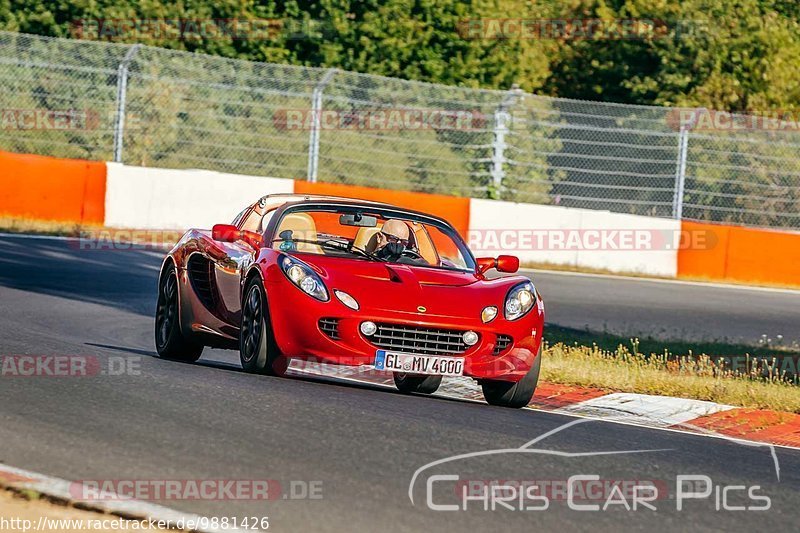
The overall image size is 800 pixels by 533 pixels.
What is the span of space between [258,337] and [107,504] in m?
3.92

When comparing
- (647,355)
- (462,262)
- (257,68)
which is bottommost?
(647,355)

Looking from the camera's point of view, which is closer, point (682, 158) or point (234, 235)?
point (234, 235)

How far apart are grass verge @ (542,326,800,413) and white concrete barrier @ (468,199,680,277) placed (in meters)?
7.94

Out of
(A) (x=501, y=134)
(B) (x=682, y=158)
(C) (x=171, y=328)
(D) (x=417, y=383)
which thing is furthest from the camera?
(A) (x=501, y=134)

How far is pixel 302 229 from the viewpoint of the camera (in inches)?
411

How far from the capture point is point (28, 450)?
6.74 meters

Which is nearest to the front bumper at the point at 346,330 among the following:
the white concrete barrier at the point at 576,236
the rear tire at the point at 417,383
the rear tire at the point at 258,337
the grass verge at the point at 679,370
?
the rear tire at the point at 258,337


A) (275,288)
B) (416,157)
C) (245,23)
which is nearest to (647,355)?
(275,288)

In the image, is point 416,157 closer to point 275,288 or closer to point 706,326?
point 706,326

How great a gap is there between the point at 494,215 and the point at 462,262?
13147mm

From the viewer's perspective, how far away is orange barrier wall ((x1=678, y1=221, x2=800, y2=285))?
23078 millimetres

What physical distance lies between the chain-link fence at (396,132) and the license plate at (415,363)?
599 inches

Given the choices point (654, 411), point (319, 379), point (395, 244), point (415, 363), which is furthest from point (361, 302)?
point (654, 411)

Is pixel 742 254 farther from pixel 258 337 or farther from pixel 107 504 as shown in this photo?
pixel 107 504
